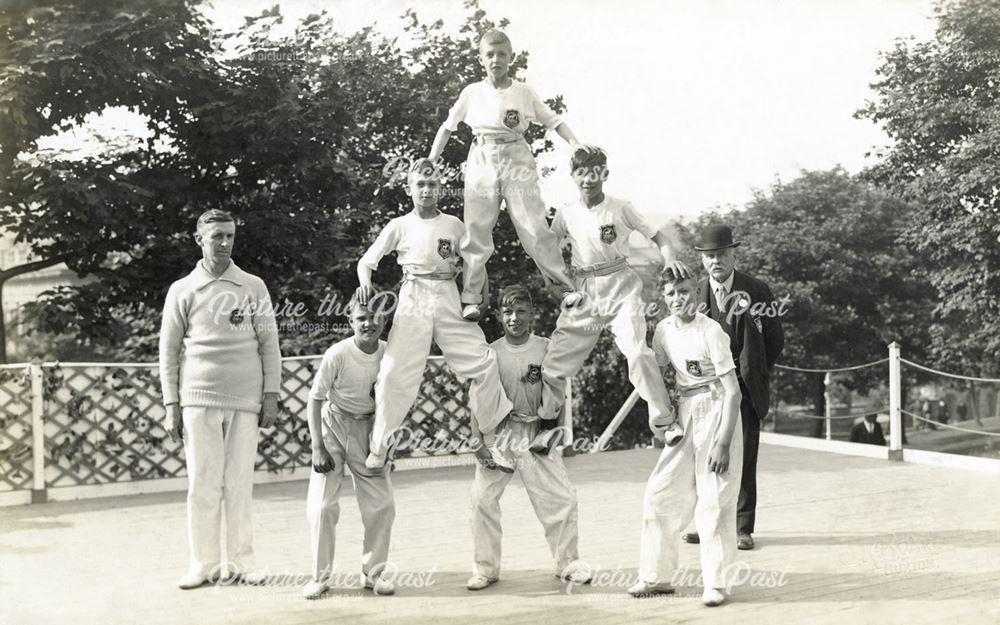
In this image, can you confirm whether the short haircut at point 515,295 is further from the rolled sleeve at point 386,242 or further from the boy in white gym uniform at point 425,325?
the rolled sleeve at point 386,242

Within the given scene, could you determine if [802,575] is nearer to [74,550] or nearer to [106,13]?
[74,550]

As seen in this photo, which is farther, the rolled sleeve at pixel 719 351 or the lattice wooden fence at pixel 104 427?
the lattice wooden fence at pixel 104 427

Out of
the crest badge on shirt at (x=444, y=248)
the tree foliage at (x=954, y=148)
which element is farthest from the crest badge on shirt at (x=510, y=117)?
the tree foliage at (x=954, y=148)

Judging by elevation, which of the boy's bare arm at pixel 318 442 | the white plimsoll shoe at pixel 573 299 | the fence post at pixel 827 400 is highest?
the white plimsoll shoe at pixel 573 299

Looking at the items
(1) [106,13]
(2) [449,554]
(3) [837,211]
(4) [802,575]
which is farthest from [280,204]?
(3) [837,211]

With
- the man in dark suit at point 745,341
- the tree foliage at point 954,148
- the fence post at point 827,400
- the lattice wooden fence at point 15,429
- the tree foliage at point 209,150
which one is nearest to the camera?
the man in dark suit at point 745,341

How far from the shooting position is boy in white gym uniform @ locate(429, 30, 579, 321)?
444cm

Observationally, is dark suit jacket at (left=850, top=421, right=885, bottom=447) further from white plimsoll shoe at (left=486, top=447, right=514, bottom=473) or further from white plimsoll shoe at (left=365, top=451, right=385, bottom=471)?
white plimsoll shoe at (left=365, top=451, right=385, bottom=471)

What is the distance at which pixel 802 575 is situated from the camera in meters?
4.42

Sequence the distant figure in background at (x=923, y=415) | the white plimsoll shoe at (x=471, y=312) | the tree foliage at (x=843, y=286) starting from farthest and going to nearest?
the distant figure in background at (x=923, y=415) → the tree foliage at (x=843, y=286) → the white plimsoll shoe at (x=471, y=312)

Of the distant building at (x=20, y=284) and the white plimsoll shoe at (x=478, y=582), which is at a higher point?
the distant building at (x=20, y=284)

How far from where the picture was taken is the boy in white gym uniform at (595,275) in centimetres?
435

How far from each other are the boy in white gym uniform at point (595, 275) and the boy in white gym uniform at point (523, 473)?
0.09m

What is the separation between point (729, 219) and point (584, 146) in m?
21.1
